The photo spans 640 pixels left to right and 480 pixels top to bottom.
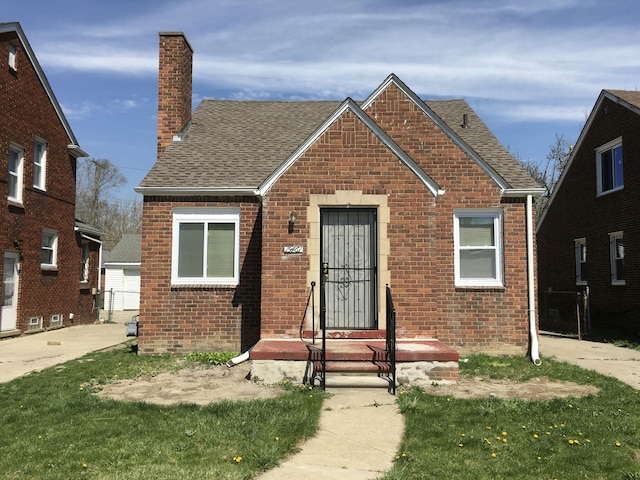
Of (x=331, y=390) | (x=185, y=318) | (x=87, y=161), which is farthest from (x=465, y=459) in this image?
(x=87, y=161)

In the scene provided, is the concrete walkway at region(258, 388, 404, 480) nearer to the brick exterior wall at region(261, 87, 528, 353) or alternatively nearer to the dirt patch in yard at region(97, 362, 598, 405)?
the dirt patch in yard at region(97, 362, 598, 405)

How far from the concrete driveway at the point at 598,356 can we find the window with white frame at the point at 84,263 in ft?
54.5

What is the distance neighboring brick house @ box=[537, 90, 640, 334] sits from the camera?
15.6m

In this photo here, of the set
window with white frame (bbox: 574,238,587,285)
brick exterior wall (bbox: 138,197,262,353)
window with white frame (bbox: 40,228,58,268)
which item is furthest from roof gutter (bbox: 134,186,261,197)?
window with white frame (bbox: 574,238,587,285)

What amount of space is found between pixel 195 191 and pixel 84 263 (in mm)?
12091

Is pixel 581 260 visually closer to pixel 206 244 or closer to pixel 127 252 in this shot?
pixel 206 244

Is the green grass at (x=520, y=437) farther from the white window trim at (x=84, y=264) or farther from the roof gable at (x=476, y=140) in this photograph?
the white window trim at (x=84, y=264)

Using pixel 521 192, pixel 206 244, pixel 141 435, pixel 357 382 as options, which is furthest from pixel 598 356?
pixel 141 435

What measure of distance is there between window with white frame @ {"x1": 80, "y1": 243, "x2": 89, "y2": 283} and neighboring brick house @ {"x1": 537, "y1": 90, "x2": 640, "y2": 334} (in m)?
17.5

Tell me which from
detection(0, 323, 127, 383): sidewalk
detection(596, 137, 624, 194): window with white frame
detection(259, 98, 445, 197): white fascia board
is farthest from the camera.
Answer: detection(596, 137, 624, 194): window with white frame

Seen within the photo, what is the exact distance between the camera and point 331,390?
754 cm

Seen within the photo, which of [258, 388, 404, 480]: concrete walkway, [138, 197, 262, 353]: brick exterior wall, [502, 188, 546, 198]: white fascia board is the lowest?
[258, 388, 404, 480]: concrete walkway

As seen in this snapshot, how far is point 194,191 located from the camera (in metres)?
11.1

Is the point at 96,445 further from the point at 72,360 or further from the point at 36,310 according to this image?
the point at 36,310
